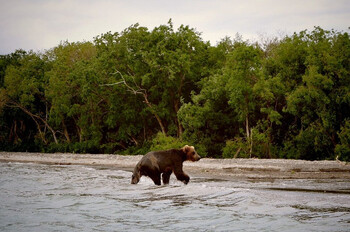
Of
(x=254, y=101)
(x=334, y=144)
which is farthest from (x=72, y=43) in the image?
(x=334, y=144)

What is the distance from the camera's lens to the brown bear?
14.6 m

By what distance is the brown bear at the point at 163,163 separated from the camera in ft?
47.9

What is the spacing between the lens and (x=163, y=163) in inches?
583

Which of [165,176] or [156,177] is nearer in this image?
[156,177]

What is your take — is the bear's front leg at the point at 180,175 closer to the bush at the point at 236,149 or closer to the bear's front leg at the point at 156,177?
the bear's front leg at the point at 156,177

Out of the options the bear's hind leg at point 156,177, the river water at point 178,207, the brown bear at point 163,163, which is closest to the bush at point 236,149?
the river water at point 178,207

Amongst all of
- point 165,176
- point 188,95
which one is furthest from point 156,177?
point 188,95

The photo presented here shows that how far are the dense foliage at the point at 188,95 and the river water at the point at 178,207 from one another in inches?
518

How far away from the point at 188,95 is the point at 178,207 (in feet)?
89.1

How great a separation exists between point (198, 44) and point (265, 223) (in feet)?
92.9

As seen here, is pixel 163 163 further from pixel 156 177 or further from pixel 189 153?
pixel 189 153

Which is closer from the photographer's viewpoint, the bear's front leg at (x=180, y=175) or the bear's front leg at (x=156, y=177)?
the bear's front leg at (x=156, y=177)

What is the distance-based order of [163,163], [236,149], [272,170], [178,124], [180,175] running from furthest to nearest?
[178,124], [236,149], [272,170], [180,175], [163,163]

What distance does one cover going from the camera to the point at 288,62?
32.0 meters
